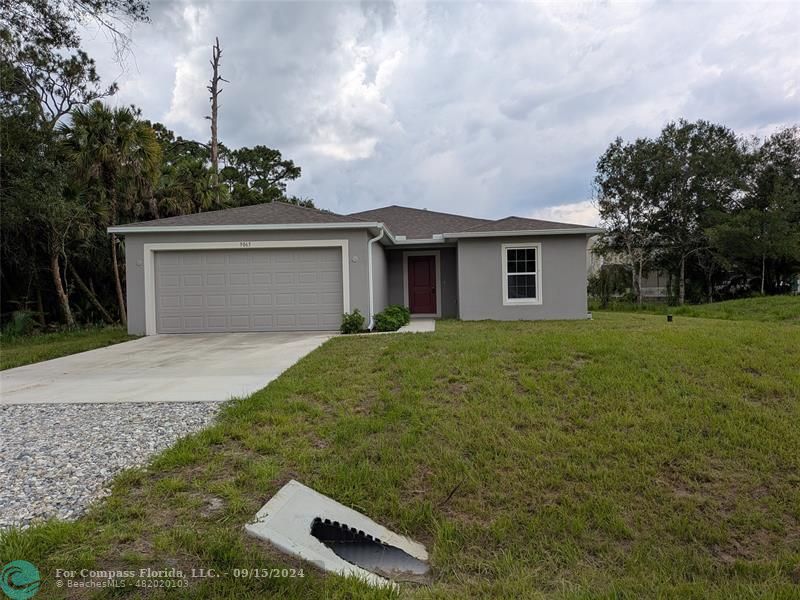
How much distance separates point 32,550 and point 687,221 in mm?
26179

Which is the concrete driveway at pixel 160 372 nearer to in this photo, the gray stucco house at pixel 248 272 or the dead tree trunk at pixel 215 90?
the gray stucco house at pixel 248 272

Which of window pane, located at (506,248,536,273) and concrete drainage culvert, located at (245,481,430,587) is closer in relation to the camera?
concrete drainage culvert, located at (245,481,430,587)

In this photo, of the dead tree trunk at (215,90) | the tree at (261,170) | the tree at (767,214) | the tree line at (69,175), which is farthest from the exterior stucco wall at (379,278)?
the tree at (261,170)

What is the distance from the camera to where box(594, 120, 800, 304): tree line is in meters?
21.6

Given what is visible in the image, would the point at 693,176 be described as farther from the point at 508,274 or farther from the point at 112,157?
the point at 112,157

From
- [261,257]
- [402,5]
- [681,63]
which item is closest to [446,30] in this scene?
[402,5]

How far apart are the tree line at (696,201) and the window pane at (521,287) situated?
12.1 m

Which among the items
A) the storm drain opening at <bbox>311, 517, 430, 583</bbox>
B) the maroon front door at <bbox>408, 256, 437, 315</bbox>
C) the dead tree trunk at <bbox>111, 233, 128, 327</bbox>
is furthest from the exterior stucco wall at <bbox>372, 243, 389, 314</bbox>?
the storm drain opening at <bbox>311, 517, 430, 583</bbox>

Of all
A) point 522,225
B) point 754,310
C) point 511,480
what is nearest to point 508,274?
point 522,225

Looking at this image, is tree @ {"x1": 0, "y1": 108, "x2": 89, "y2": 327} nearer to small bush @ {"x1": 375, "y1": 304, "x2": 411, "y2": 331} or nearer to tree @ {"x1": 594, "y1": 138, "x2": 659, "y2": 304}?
small bush @ {"x1": 375, "y1": 304, "x2": 411, "y2": 331}

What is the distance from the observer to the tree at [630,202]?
73.8 ft

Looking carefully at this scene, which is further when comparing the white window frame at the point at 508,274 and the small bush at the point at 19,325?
the small bush at the point at 19,325

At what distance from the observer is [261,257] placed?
1081 centimetres

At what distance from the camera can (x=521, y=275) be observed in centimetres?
1216
